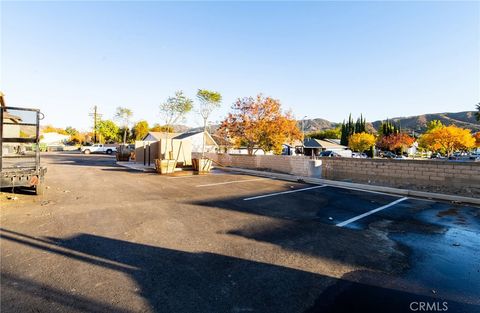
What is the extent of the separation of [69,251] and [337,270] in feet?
14.6

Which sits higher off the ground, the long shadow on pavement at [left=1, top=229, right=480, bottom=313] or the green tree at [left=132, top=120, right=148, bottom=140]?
the green tree at [left=132, top=120, right=148, bottom=140]

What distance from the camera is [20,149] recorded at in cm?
824

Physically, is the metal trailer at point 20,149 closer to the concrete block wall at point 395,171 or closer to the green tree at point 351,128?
the concrete block wall at point 395,171

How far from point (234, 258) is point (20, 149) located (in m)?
8.53

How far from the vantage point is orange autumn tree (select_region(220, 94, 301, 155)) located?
21.5 metres

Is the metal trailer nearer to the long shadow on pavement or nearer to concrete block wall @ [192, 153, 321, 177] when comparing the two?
the long shadow on pavement

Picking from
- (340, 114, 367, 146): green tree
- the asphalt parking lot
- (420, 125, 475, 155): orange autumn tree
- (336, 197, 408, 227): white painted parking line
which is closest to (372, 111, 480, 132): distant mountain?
(340, 114, 367, 146): green tree

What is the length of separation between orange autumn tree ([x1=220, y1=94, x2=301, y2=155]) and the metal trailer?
1570 centimetres

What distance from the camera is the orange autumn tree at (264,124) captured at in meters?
21.5

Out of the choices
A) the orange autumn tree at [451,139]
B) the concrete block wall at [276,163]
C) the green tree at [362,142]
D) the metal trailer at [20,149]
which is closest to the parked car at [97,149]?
the concrete block wall at [276,163]

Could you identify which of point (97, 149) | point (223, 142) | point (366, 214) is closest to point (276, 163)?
point (366, 214)

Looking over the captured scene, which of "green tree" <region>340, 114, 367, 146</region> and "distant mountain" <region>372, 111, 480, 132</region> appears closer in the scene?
"green tree" <region>340, 114, 367, 146</region>

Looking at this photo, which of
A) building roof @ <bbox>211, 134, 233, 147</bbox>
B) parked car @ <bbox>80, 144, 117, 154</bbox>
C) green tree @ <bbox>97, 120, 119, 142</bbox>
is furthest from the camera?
green tree @ <bbox>97, 120, 119, 142</bbox>

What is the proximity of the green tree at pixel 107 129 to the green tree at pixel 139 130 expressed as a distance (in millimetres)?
6326
